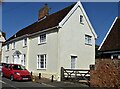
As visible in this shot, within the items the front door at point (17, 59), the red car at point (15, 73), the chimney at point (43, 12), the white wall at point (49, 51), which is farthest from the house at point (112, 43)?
the front door at point (17, 59)

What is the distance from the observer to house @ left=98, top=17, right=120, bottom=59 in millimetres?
25312

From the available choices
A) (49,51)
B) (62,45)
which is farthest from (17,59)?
(62,45)

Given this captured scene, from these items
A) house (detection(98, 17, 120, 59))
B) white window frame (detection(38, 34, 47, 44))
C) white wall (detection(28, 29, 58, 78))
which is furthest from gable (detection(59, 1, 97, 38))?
white window frame (detection(38, 34, 47, 44))

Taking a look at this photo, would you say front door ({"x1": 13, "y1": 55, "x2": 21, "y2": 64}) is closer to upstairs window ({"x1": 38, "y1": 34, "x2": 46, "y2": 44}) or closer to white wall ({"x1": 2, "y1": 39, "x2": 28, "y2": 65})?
white wall ({"x1": 2, "y1": 39, "x2": 28, "y2": 65})

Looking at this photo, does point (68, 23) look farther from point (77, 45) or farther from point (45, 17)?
point (45, 17)

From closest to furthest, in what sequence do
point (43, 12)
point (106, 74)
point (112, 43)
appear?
point (106, 74) < point (112, 43) < point (43, 12)

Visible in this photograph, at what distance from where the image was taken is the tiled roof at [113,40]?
2579 centimetres

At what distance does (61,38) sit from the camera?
2402 centimetres

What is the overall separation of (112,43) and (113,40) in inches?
26.0

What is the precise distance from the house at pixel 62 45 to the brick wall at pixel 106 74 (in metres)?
6.10

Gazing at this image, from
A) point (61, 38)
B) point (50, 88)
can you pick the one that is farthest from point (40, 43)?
point (50, 88)

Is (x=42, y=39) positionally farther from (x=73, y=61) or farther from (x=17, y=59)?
(x=17, y=59)

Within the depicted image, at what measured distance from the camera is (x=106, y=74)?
55.5 feet

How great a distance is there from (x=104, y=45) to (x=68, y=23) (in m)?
5.46
